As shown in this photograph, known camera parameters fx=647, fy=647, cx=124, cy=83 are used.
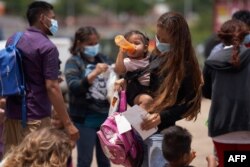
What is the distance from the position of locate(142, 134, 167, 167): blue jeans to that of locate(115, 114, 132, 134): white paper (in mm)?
167

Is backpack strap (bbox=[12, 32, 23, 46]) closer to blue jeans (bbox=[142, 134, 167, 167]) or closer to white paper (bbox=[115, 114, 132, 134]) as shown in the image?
white paper (bbox=[115, 114, 132, 134])

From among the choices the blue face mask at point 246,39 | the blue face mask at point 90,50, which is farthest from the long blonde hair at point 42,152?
the blue face mask at point 90,50

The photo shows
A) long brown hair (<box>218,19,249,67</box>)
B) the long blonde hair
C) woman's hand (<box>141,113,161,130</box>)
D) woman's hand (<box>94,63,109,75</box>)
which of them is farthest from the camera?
woman's hand (<box>94,63,109,75</box>)

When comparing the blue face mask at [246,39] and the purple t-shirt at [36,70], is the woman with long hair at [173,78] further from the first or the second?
the purple t-shirt at [36,70]

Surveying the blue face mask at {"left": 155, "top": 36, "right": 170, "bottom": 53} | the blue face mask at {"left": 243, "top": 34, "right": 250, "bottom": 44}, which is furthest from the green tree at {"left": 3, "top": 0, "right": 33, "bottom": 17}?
the blue face mask at {"left": 155, "top": 36, "right": 170, "bottom": 53}

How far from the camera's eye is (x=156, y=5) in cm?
14350

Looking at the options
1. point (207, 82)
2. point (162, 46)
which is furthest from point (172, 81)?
point (207, 82)

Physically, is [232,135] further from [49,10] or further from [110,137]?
[49,10]

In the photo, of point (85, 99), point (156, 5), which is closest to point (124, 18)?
point (156, 5)

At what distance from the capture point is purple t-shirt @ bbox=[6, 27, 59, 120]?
515 centimetres

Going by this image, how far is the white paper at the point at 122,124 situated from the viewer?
457cm

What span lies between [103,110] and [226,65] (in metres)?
1.84

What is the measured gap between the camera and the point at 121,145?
15.1 ft

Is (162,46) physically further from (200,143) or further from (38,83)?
(200,143)
